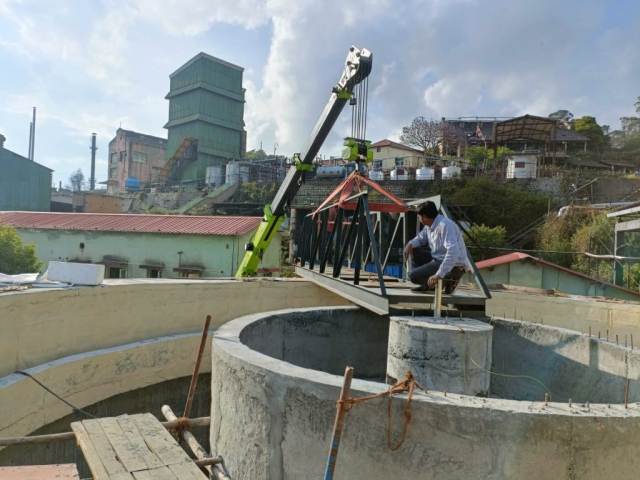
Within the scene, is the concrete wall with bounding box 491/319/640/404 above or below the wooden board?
above

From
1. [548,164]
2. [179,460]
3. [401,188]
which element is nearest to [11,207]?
[401,188]

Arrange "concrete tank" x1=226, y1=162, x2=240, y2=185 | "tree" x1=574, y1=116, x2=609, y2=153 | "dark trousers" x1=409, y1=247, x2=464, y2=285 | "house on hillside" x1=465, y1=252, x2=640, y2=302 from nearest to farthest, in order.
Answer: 1. "dark trousers" x1=409, y1=247, x2=464, y2=285
2. "house on hillside" x1=465, y1=252, x2=640, y2=302
3. "concrete tank" x1=226, y1=162, x2=240, y2=185
4. "tree" x1=574, y1=116, x2=609, y2=153

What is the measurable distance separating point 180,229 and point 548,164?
27894 mm

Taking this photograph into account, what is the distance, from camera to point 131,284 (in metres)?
7.52

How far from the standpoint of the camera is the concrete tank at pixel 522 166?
3048 centimetres

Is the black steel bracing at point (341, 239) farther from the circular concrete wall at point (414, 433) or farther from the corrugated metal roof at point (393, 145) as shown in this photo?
the corrugated metal roof at point (393, 145)

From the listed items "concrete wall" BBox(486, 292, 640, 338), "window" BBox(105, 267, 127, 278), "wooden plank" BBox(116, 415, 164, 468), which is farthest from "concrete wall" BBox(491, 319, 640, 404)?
"window" BBox(105, 267, 127, 278)

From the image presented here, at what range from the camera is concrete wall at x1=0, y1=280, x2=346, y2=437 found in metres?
5.73

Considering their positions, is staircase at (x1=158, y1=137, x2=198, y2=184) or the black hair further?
staircase at (x1=158, y1=137, x2=198, y2=184)

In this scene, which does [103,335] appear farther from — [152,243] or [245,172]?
[245,172]

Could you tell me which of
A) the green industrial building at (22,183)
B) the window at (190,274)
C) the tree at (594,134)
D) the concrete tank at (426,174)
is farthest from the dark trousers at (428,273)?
the tree at (594,134)

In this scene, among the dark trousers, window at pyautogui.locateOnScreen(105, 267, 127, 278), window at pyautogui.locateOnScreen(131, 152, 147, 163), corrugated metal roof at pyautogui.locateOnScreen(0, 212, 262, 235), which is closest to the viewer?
the dark trousers

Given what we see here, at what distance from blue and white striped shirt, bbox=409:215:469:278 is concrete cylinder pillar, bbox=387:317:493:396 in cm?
65

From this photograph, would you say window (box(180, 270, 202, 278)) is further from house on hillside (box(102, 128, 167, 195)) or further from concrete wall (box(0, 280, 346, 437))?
house on hillside (box(102, 128, 167, 195))
